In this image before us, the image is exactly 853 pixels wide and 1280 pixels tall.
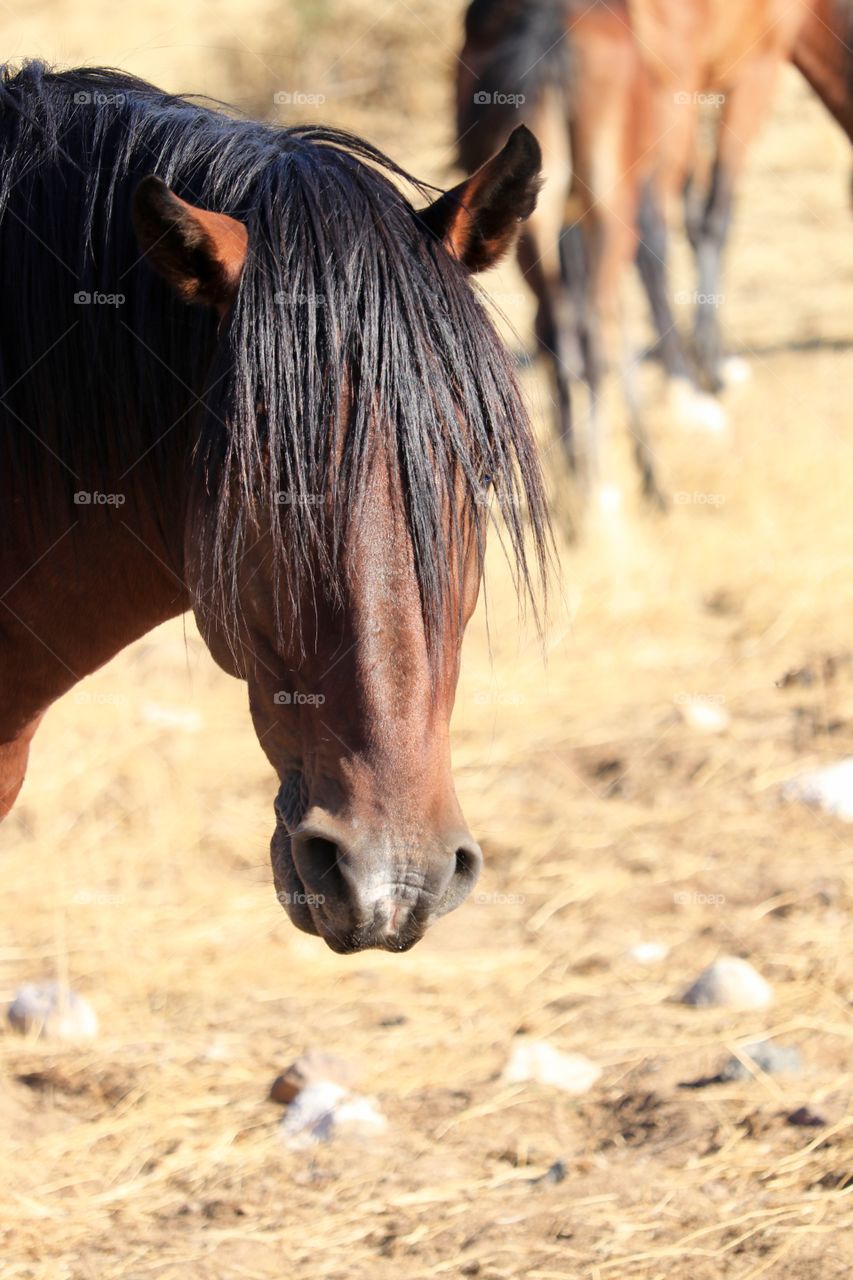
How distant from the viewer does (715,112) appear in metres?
8.26

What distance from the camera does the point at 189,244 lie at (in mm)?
1629

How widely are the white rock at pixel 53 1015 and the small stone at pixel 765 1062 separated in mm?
1351

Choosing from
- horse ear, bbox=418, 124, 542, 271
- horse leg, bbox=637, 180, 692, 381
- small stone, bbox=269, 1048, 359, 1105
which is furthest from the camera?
horse leg, bbox=637, 180, 692, 381

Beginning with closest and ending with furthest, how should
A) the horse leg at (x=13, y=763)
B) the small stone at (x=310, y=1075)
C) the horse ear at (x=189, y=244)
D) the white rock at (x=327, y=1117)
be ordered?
the horse ear at (x=189, y=244), the horse leg at (x=13, y=763), the white rock at (x=327, y=1117), the small stone at (x=310, y=1075)

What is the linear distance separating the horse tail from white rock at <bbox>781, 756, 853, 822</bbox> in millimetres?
3139

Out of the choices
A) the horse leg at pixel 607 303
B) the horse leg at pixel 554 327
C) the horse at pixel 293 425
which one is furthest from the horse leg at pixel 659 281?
the horse at pixel 293 425

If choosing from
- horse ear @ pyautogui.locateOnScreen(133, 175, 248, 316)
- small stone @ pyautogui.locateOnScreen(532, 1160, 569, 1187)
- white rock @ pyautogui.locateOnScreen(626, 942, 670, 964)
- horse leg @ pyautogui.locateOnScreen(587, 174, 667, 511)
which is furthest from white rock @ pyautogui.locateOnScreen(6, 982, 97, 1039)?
horse leg @ pyautogui.locateOnScreen(587, 174, 667, 511)

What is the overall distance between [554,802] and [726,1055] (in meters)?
1.41

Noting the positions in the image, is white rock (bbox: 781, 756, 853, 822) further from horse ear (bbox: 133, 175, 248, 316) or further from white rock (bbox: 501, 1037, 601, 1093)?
horse ear (bbox: 133, 175, 248, 316)

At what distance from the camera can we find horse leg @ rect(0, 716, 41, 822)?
89.5 inches

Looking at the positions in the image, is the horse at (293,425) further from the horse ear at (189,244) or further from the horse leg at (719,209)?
the horse leg at (719,209)

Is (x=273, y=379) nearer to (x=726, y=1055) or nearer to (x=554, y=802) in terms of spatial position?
(x=726, y=1055)

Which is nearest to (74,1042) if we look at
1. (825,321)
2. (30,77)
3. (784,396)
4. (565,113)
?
(30,77)

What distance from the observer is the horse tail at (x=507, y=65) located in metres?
5.79
